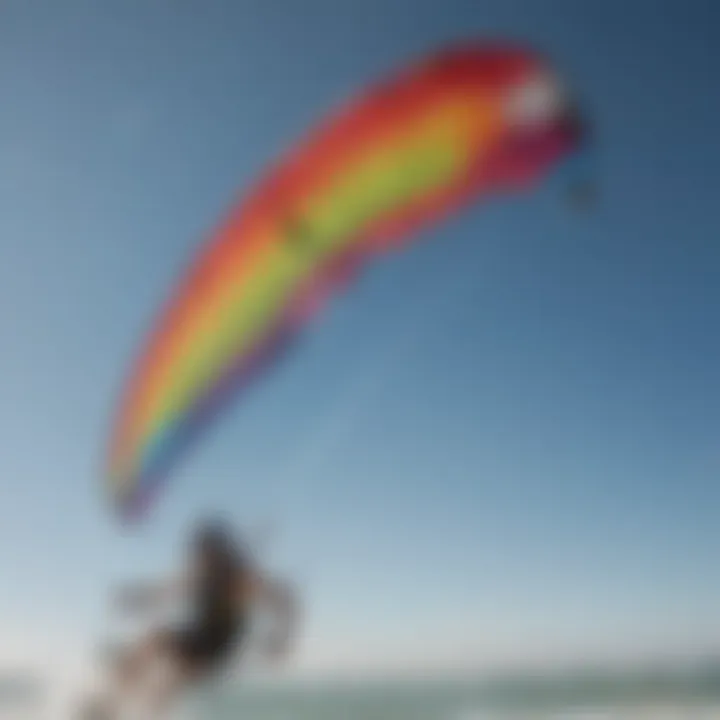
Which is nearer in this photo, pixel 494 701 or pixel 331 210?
pixel 331 210

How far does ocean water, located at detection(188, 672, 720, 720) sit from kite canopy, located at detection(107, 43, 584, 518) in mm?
14448

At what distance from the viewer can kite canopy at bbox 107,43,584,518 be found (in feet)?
16.4

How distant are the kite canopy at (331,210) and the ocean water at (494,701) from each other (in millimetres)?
14448

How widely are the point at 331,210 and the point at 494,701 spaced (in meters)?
23.9

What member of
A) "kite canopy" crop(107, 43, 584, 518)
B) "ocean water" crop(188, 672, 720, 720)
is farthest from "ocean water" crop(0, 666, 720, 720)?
"kite canopy" crop(107, 43, 584, 518)

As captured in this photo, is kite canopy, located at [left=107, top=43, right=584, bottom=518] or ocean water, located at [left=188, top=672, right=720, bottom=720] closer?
kite canopy, located at [left=107, top=43, right=584, bottom=518]

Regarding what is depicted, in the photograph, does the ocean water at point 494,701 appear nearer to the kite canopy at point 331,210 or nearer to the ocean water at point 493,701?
the ocean water at point 493,701

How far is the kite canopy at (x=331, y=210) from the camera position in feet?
16.4

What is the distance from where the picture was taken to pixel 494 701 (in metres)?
26.4

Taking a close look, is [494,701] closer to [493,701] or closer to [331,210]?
[493,701]

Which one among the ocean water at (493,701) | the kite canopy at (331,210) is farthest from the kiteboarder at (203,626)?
the ocean water at (493,701)

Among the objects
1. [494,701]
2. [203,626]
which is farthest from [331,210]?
[494,701]

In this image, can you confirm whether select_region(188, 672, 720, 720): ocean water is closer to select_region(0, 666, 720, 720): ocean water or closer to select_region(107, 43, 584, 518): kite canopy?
select_region(0, 666, 720, 720): ocean water

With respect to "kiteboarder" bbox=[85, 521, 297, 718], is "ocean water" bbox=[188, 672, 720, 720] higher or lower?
higher
